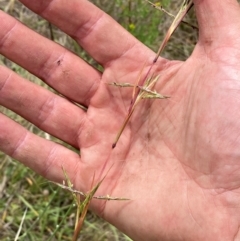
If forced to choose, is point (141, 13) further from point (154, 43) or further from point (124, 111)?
point (124, 111)

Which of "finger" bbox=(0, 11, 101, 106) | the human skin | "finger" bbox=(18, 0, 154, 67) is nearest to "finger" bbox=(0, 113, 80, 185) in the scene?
the human skin

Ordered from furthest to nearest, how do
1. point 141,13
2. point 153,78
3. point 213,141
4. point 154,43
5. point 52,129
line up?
point 154,43, point 141,13, point 52,129, point 153,78, point 213,141

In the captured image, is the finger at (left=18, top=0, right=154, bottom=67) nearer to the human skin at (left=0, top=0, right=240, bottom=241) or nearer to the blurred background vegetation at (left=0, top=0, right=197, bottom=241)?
the human skin at (left=0, top=0, right=240, bottom=241)

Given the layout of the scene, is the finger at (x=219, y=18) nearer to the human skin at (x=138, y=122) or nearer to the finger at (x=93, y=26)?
the human skin at (x=138, y=122)

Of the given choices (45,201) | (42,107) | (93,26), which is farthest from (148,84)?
(45,201)

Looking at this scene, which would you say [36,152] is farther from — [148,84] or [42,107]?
[148,84]

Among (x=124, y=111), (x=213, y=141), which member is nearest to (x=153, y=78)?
(x=124, y=111)

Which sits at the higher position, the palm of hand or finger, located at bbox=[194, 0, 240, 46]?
finger, located at bbox=[194, 0, 240, 46]
